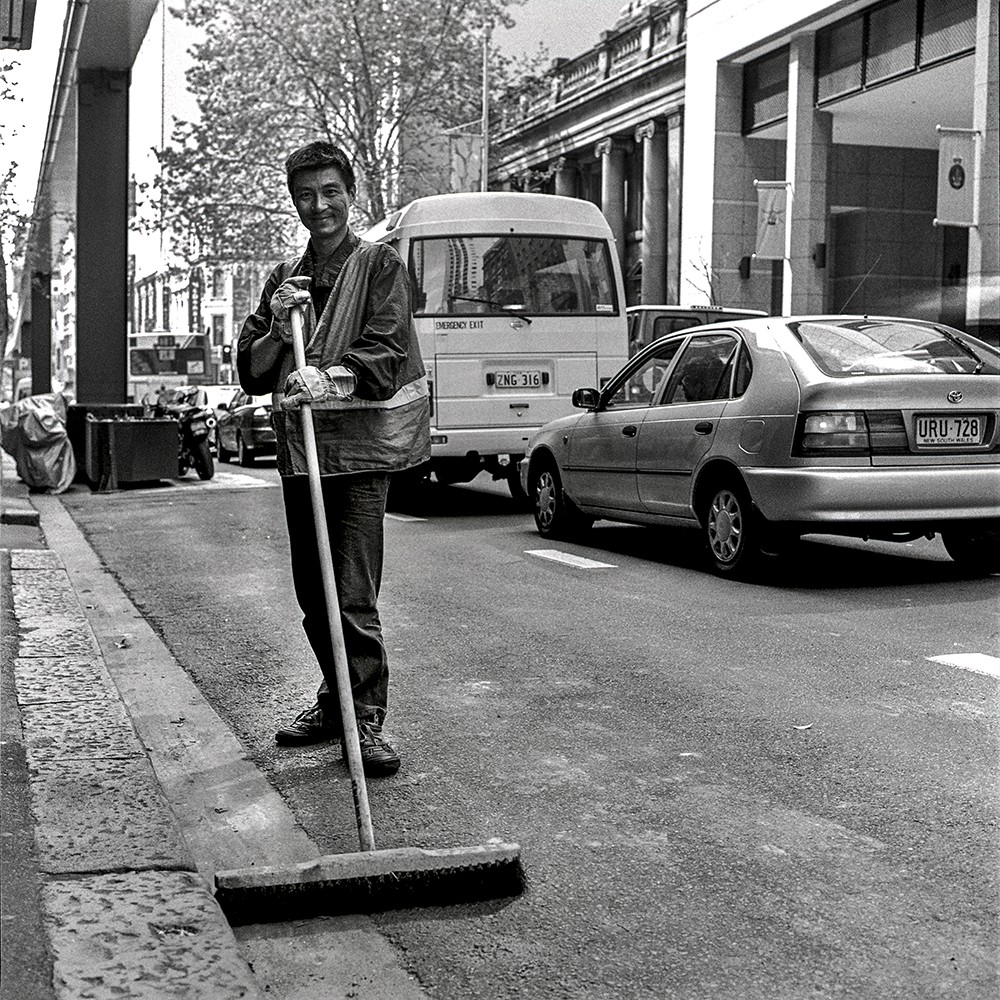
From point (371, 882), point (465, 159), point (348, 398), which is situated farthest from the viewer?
point (465, 159)

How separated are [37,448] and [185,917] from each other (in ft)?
51.1

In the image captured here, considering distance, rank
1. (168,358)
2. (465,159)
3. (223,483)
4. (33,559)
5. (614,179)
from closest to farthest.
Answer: (33,559) → (223,483) → (465,159) → (614,179) → (168,358)

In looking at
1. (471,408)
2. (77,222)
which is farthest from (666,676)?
(77,222)

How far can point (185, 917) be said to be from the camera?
330 centimetres

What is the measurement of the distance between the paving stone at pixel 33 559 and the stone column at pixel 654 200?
100ft

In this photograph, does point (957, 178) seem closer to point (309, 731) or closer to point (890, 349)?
point (890, 349)

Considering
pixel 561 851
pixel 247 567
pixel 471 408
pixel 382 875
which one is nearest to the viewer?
pixel 382 875

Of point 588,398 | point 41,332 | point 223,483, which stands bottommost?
point 223,483

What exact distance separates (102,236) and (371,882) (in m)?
17.5

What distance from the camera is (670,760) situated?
4.96 m

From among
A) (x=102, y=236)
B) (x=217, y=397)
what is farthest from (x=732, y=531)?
(x=217, y=397)

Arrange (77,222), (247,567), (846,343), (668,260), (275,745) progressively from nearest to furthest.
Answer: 1. (275,745)
2. (846,343)
3. (247,567)
4. (77,222)
5. (668,260)

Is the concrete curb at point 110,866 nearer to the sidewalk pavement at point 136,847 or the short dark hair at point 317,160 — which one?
the sidewalk pavement at point 136,847

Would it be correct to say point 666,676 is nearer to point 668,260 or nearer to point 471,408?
point 471,408
